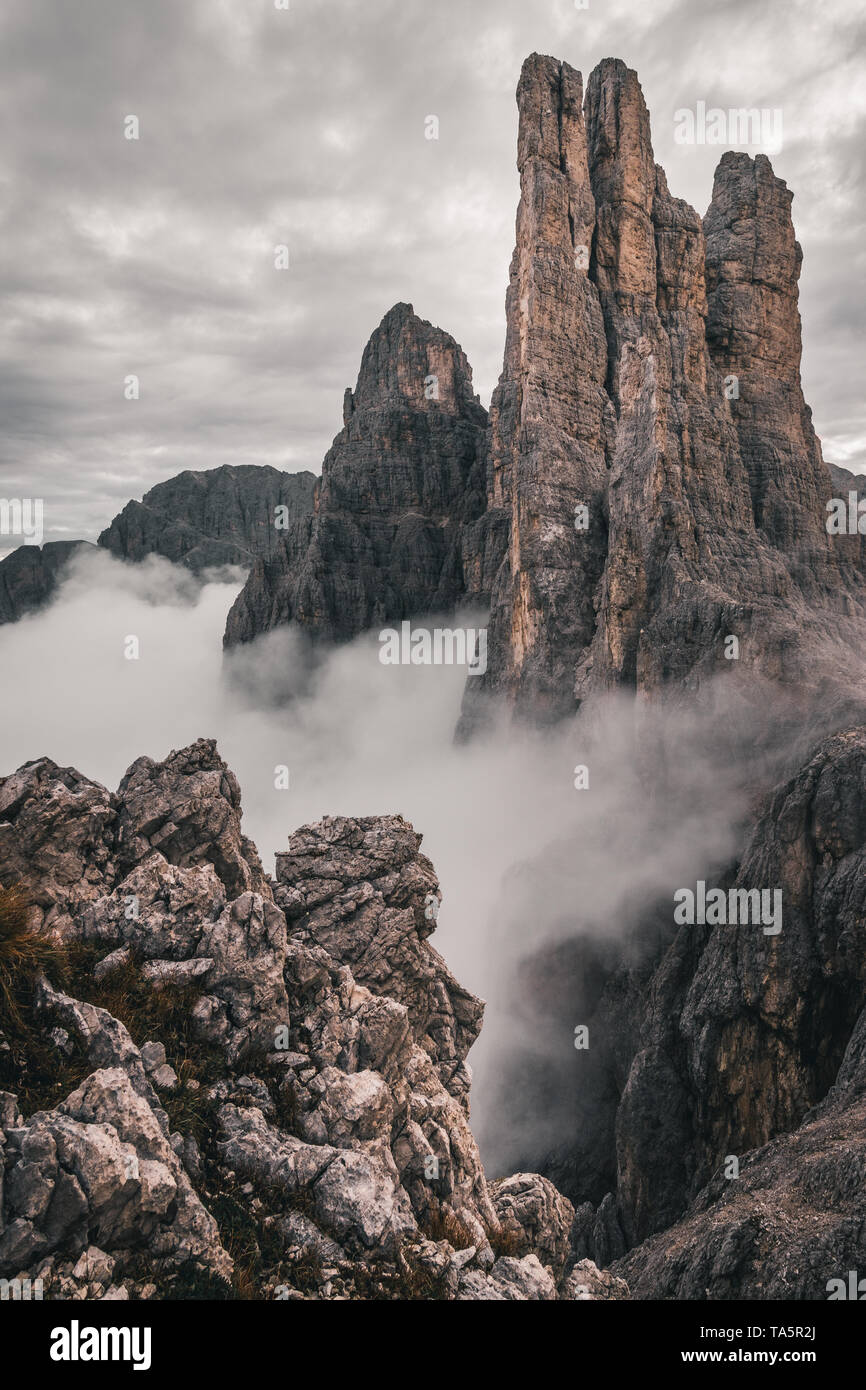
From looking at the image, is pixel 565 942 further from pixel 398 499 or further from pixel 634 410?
pixel 398 499

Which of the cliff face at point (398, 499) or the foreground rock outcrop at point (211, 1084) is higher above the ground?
the cliff face at point (398, 499)

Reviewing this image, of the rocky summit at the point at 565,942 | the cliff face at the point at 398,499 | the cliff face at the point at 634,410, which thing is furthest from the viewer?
the cliff face at the point at 398,499

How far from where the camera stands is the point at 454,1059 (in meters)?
22.1

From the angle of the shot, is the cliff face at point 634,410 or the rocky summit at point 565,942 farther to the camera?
the cliff face at point 634,410

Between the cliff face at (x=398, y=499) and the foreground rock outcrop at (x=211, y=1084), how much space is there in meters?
140

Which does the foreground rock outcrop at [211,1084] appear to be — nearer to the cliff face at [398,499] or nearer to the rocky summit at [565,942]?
the rocky summit at [565,942]

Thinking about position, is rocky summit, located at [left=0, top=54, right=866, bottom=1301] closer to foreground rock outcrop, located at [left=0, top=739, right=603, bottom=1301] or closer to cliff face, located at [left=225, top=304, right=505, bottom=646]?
foreground rock outcrop, located at [left=0, top=739, right=603, bottom=1301]

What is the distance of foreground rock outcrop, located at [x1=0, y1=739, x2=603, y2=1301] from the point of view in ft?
32.3

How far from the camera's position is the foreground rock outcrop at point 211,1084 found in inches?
388

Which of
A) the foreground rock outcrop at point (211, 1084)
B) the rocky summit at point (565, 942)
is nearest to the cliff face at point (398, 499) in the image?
the rocky summit at point (565, 942)

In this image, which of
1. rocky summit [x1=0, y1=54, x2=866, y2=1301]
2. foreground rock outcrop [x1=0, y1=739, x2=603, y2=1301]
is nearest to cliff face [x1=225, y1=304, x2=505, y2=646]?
rocky summit [x1=0, y1=54, x2=866, y2=1301]

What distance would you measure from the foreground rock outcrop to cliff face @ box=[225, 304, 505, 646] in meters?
140
